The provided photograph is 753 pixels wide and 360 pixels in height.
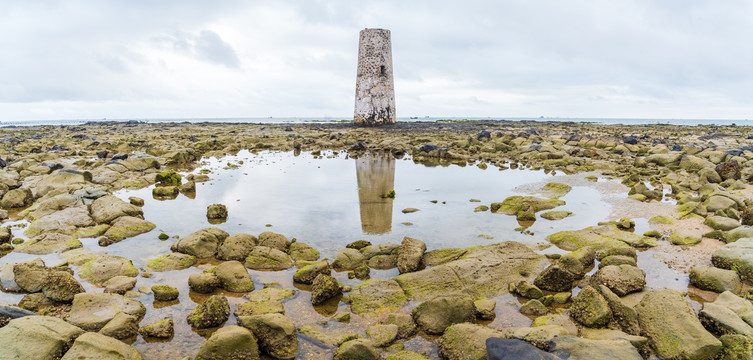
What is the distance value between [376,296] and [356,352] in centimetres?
103

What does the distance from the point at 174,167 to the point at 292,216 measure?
8303mm

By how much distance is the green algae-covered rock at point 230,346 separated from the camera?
2.90m

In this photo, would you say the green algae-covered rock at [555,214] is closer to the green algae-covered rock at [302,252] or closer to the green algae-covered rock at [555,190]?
the green algae-covered rock at [555,190]

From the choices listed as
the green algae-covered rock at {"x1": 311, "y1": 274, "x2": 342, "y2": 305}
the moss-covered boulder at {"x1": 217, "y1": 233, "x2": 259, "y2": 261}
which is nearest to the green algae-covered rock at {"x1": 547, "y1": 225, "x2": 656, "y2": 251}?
the green algae-covered rock at {"x1": 311, "y1": 274, "x2": 342, "y2": 305}

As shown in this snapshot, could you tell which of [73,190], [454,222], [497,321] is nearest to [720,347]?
[497,321]

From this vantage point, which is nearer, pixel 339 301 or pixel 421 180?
pixel 339 301

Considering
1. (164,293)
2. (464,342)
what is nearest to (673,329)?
(464,342)

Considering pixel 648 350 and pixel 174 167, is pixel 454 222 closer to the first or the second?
pixel 648 350

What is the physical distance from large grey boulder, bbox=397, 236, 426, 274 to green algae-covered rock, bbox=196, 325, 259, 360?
2.08m

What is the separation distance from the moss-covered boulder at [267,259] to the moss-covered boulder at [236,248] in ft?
0.44

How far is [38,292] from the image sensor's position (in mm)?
3877

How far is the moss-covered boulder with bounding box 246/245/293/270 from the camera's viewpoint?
479cm

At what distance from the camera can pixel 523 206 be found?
726cm

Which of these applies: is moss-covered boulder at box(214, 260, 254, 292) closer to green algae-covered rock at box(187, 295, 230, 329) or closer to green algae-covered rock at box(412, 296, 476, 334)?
green algae-covered rock at box(187, 295, 230, 329)
